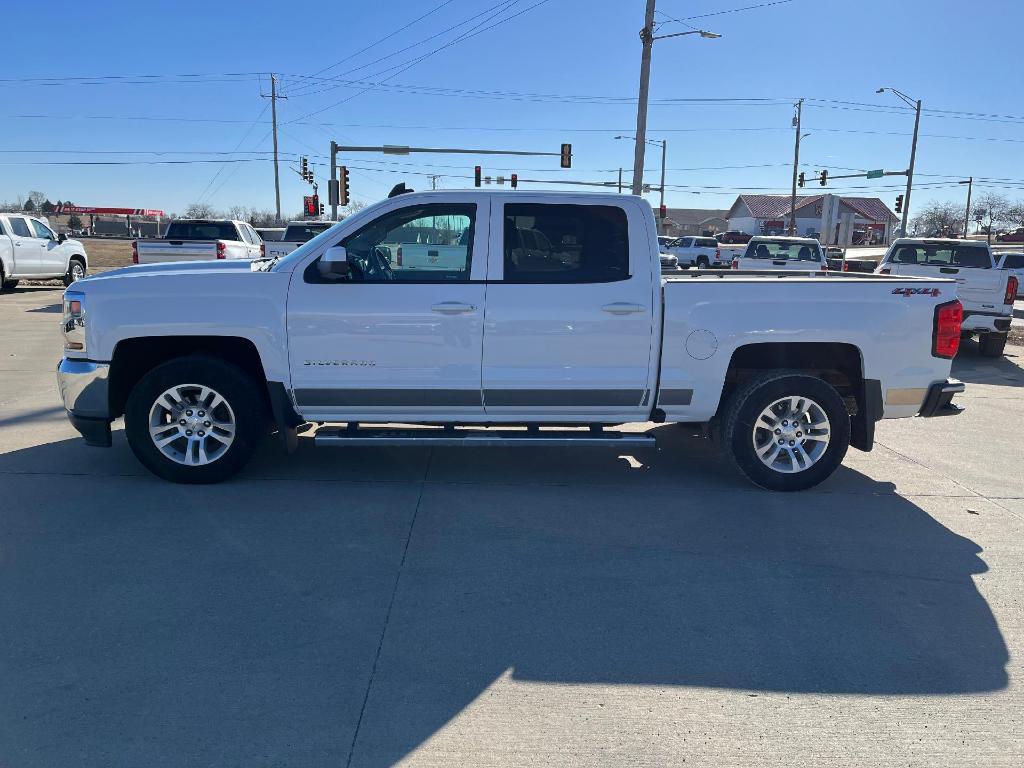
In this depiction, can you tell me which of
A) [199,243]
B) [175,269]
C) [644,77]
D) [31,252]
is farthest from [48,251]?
[175,269]

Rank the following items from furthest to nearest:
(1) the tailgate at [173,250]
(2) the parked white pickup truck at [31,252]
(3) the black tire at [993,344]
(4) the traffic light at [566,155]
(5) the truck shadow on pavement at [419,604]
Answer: (4) the traffic light at [566,155] → (2) the parked white pickup truck at [31,252] → (1) the tailgate at [173,250] → (3) the black tire at [993,344] → (5) the truck shadow on pavement at [419,604]

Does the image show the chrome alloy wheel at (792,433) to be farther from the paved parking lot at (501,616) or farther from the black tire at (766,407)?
the paved parking lot at (501,616)

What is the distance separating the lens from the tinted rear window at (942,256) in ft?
45.2

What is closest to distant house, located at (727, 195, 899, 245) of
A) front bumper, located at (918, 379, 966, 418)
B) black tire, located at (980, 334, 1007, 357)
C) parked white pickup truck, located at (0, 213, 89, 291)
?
black tire, located at (980, 334, 1007, 357)

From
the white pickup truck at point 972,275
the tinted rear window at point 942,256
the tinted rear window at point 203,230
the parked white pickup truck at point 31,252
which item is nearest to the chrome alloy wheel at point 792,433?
the white pickup truck at point 972,275

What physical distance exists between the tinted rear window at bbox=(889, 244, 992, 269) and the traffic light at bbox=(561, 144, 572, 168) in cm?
2006

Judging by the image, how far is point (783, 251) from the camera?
2008 centimetres

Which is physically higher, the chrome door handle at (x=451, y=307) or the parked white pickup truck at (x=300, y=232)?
the parked white pickup truck at (x=300, y=232)

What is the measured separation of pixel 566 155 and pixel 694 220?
103 m

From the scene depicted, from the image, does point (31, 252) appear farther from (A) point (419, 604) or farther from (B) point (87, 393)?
(A) point (419, 604)

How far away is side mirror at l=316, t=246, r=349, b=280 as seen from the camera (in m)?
5.27

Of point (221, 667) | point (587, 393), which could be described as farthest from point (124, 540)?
point (587, 393)

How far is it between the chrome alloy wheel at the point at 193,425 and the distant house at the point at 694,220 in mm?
106498

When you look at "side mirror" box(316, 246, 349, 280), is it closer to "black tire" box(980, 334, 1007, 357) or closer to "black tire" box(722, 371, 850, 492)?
"black tire" box(722, 371, 850, 492)
